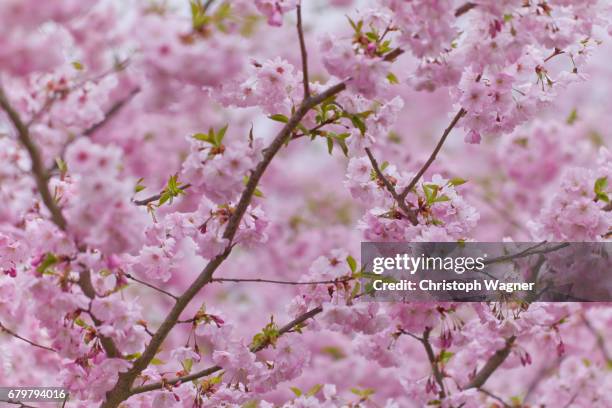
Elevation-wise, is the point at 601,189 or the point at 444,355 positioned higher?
the point at 601,189

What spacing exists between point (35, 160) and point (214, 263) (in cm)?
72

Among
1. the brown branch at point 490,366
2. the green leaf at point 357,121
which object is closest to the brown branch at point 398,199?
the green leaf at point 357,121

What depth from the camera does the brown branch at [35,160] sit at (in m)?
1.81

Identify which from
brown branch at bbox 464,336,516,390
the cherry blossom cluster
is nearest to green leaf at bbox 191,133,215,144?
the cherry blossom cluster

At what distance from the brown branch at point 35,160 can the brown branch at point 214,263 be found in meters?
0.49

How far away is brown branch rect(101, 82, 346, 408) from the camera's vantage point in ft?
7.25

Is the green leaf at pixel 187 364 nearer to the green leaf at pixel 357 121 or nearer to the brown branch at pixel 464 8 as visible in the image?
the green leaf at pixel 357 121

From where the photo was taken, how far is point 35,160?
188 centimetres

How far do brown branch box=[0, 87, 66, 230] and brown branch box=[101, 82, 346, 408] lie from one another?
49 cm

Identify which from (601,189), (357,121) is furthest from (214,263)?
(601,189)

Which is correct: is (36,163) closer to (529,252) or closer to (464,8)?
(464,8)

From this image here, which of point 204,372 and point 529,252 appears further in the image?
point 529,252

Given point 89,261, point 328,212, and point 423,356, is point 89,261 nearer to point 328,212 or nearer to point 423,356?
point 423,356

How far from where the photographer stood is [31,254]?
7.50ft
